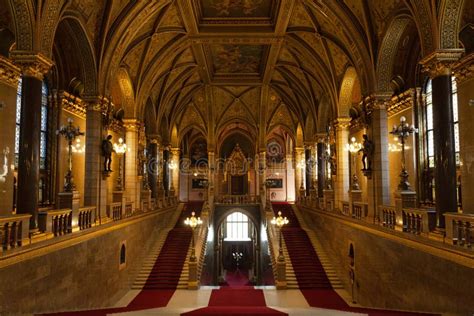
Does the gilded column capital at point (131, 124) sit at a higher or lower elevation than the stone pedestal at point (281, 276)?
higher

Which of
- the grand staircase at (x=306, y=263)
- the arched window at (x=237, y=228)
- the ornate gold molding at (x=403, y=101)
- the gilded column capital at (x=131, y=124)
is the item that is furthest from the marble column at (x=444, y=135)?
the arched window at (x=237, y=228)

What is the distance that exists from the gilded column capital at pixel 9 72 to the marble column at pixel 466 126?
43.8ft

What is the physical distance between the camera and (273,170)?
37625mm

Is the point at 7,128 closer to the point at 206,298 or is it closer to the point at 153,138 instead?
the point at 206,298

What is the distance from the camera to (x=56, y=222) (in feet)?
31.8

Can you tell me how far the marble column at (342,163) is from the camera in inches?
711

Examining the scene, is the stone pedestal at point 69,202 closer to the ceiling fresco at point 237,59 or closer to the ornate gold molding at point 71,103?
the ornate gold molding at point 71,103

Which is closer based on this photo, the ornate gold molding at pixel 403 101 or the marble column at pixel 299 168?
the ornate gold molding at pixel 403 101

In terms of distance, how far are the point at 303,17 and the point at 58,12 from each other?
954 centimetres

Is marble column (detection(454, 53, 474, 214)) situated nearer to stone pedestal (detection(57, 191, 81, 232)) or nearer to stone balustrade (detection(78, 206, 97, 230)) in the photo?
stone pedestal (detection(57, 191, 81, 232))

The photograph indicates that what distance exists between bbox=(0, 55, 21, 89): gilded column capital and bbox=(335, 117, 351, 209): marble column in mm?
13170

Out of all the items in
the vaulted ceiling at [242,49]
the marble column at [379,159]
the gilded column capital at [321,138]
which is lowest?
the marble column at [379,159]

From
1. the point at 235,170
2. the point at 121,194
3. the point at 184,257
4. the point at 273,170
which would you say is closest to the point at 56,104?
the point at 121,194

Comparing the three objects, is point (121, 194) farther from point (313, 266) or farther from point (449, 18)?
point (449, 18)
